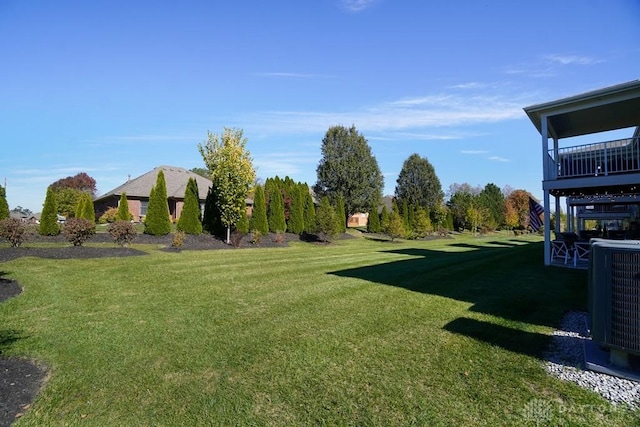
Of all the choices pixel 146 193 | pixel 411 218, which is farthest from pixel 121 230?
pixel 411 218

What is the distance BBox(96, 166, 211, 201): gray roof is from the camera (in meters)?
28.2

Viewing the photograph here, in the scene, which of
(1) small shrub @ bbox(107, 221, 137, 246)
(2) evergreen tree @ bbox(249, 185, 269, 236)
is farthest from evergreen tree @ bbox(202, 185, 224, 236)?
(1) small shrub @ bbox(107, 221, 137, 246)

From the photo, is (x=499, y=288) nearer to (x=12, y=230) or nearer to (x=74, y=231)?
(x=74, y=231)

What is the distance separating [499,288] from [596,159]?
613 cm

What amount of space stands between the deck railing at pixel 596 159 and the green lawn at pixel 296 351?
4243 millimetres

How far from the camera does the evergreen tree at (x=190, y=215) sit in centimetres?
1931

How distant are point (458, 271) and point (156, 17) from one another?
11741mm

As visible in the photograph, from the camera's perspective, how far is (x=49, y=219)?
16.8m

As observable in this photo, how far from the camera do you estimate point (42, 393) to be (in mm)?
3178

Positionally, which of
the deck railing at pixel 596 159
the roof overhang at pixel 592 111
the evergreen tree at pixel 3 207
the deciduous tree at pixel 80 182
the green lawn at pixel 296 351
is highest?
the deciduous tree at pixel 80 182

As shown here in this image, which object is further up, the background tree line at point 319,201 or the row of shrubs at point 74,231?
the background tree line at point 319,201

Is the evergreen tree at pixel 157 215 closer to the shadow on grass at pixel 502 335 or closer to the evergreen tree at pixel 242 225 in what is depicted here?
the evergreen tree at pixel 242 225

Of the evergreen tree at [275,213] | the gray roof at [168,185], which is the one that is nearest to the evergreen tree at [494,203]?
the evergreen tree at [275,213]

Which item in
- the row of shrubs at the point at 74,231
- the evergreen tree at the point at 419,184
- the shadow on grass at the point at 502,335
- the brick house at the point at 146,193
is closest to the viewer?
the shadow on grass at the point at 502,335
